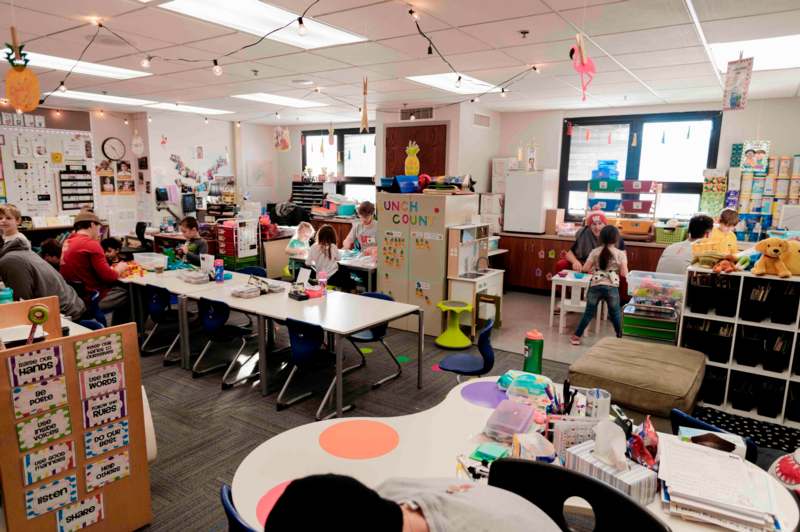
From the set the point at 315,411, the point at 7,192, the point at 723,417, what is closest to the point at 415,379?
the point at 315,411

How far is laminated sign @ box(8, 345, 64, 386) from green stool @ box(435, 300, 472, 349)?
3.80 m

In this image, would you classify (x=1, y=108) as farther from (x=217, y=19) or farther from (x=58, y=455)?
(x=58, y=455)

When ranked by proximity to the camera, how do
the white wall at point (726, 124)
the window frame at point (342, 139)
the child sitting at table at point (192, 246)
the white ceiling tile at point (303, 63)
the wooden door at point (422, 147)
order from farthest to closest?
the window frame at point (342, 139)
the wooden door at point (422, 147)
the white wall at point (726, 124)
the child sitting at table at point (192, 246)
the white ceiling tile at point (303, 63)

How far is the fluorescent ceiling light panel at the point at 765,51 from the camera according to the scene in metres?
4.19

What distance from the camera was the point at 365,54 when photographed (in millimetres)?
4777

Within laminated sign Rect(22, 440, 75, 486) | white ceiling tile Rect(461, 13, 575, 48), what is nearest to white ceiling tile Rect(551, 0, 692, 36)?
white ceiling tile Rect(461, 13, 575, 48)

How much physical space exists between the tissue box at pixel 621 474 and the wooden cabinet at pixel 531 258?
6.03m

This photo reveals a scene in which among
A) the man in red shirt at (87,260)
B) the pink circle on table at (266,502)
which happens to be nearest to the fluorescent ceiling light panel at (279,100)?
the man in red shirt at (87,260)

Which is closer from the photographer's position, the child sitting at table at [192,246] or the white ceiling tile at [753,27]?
the white ceiling tile at [753,27]

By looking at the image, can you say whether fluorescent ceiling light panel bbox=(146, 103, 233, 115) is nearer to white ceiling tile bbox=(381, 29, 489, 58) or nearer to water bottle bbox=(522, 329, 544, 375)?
white ceiling tile bbox=(381, 29, 489, 58)

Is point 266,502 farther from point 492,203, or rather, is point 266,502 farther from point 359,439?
point 492,203

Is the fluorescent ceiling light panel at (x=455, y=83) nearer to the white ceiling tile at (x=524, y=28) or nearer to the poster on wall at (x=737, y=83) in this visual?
the white ceiling tile at (x=524, y=28)

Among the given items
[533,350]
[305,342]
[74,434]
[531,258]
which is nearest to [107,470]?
[74,434]

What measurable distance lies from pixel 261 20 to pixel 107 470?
336 cm
